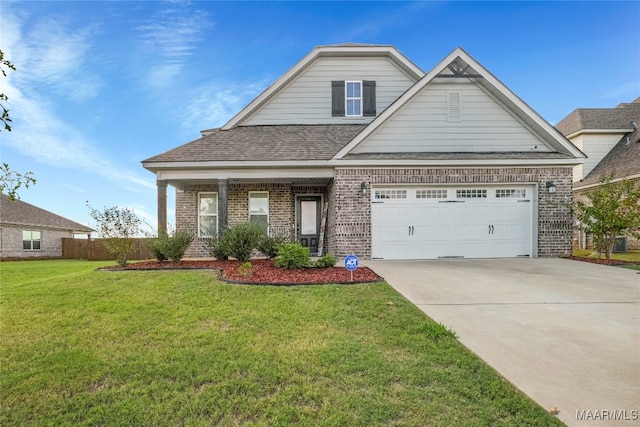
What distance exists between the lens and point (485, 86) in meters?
11.1

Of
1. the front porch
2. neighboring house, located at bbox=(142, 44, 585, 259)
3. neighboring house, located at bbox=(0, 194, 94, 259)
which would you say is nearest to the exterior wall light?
neighboring house, located at bbox=(142, 44, 585, 259)

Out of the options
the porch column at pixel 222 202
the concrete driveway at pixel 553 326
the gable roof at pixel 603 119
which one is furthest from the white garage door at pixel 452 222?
the gable roof at pixel 603 119

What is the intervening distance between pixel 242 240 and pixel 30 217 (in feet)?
74.6

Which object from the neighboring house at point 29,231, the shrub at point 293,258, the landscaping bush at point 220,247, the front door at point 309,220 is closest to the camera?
the shrub at point 293,258

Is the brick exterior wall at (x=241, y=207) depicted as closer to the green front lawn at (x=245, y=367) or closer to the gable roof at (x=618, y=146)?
the green front lawn at (x=245, y=367)

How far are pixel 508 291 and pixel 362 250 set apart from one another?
497 cm

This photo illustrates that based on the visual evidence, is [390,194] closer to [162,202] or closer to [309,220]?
[309,220]

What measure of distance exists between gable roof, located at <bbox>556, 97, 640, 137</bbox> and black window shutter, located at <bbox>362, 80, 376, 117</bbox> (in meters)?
11.8

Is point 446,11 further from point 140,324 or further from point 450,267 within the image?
point 140,324

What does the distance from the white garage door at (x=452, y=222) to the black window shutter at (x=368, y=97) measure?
168 inches

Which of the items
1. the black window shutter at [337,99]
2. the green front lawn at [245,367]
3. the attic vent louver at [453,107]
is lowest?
the green front lawn at [245,367]

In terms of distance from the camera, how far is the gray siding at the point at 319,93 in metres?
13.6

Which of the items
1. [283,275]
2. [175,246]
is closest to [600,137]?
[283,275]

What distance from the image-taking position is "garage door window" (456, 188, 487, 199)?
11031 millimetres
